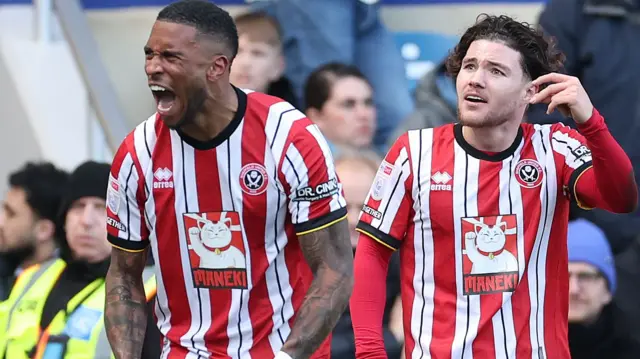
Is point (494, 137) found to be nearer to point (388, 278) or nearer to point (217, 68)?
point (217, 68)

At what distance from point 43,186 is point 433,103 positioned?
190cm

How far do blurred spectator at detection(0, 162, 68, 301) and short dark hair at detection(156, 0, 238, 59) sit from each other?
2.70 meters

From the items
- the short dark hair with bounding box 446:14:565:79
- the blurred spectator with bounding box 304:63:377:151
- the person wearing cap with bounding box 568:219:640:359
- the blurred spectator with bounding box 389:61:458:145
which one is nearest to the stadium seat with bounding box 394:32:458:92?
the blurred spectator with bounding box 389:61:458:145

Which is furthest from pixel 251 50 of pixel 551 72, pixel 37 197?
pixel 551 72

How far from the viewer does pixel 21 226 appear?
7.52 meters

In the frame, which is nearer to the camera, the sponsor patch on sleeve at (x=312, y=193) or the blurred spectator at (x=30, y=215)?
the sponsor patch on sleeve at (x=312, y=193)

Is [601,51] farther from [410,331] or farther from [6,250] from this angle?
[6,250]

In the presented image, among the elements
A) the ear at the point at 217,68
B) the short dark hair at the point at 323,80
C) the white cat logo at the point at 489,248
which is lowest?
the white cat logo at the point at 489,248

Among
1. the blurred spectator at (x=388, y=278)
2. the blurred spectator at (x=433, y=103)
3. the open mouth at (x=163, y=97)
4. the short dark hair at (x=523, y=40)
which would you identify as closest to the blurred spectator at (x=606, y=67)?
the blurred spectator at (x=433, y=103)

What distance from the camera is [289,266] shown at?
193 inches

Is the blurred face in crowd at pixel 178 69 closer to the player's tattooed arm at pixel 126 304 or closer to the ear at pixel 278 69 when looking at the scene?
the player's tattooed arm at pixel 126 304

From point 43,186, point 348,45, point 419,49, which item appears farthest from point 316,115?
point 43,186

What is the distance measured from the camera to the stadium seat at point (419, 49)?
8109mm

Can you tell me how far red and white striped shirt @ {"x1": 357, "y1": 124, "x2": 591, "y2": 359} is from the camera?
5016mm
